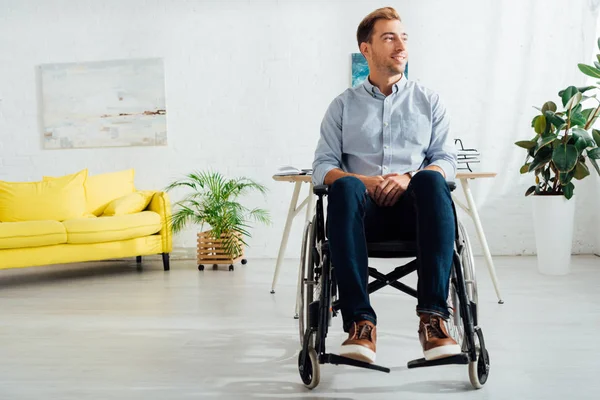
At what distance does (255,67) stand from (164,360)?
10.5ft

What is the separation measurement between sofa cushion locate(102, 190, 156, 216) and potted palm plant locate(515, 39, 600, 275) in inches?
106

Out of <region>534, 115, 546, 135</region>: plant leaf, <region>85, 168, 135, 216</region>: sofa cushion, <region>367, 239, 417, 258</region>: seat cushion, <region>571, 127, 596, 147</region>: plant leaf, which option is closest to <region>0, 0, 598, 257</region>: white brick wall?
<region>85, 168, 135, 216</region>: sofa cushion

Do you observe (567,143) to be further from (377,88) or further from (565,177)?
(377,88)

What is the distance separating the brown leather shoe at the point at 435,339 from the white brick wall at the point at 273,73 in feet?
10.7

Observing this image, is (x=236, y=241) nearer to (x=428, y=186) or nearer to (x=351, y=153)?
(x=351, y=153)

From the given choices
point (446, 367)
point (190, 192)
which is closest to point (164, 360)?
point (446, 367)

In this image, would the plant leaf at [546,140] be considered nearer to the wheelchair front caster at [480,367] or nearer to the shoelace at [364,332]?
the wheelchair front caster at [480,367]

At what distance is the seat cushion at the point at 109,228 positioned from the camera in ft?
13.8

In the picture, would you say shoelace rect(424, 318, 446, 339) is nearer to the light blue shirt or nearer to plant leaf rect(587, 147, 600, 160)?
the light blue shirt

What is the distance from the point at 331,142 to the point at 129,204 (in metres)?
2.70

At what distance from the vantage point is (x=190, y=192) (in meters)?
5.10

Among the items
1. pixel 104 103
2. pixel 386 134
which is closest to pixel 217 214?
pixel 104 103

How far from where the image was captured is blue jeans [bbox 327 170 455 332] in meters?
1.76

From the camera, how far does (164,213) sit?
4.64m
